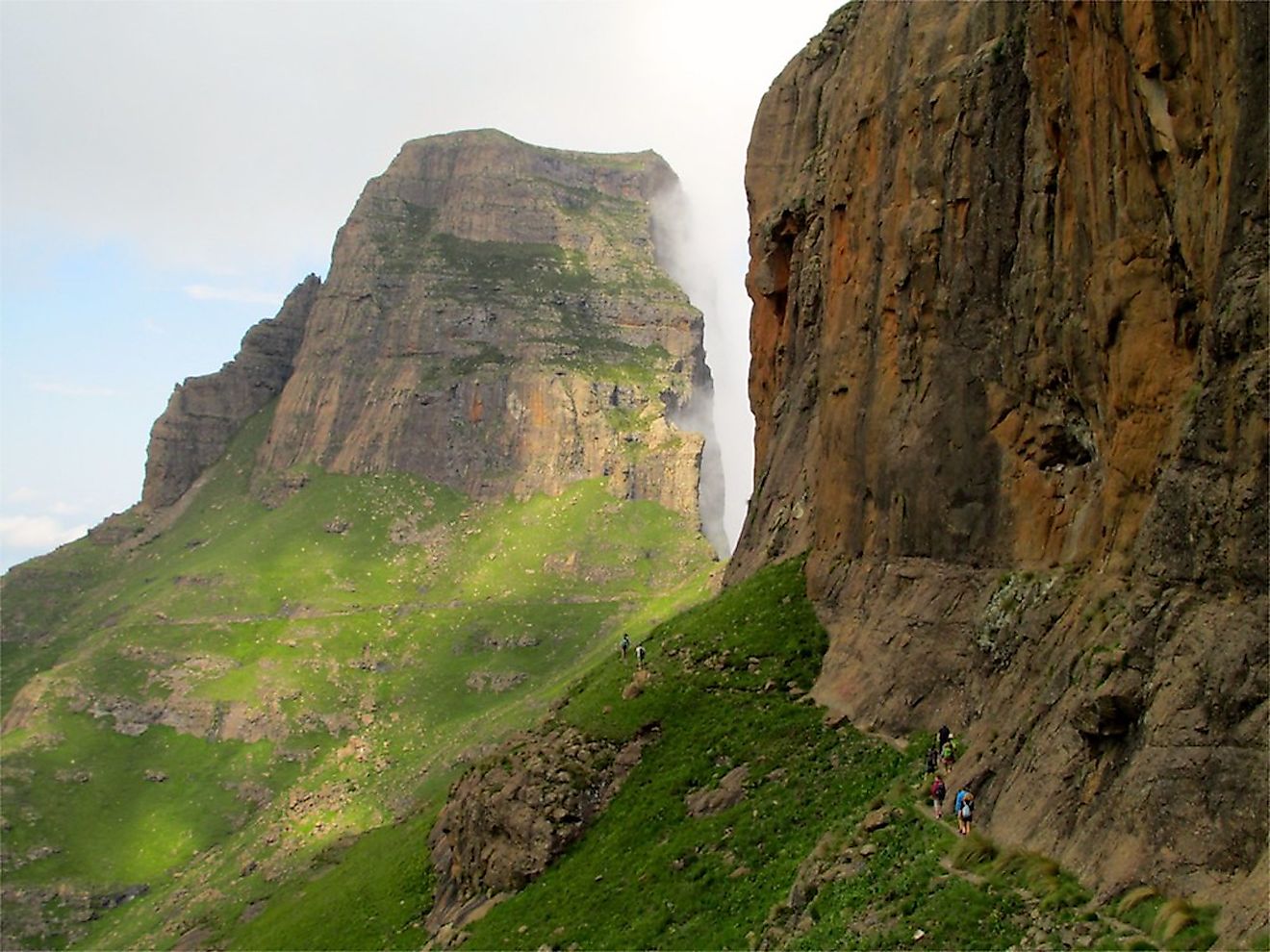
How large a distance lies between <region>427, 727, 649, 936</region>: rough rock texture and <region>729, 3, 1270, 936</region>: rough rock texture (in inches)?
431

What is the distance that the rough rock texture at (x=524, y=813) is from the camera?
45.6 m

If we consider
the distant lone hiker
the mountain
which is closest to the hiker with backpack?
the distant lone hiker

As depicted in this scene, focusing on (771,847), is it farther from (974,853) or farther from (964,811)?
(974,853)

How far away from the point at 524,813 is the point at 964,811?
79.9 feet

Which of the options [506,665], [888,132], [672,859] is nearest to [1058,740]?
[672,859]

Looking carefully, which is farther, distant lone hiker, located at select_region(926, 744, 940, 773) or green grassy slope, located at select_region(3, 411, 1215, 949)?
distant lone hiker, located at select_region(926, 744, 940, 773)

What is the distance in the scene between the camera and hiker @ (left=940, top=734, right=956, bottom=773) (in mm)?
31188

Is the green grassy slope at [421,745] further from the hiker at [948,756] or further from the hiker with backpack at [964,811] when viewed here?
the hiker at [948,756]

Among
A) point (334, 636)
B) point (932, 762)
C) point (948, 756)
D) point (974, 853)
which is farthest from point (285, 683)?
point (974, 853)

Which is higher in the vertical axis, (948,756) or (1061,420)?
(1061,420)

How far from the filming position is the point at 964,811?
2714 cm

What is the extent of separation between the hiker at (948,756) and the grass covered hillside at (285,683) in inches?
1155

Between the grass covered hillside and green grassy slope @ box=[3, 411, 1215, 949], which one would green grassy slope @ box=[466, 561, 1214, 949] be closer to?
green grassy slope @ box=[3, 411, 1215, 949]

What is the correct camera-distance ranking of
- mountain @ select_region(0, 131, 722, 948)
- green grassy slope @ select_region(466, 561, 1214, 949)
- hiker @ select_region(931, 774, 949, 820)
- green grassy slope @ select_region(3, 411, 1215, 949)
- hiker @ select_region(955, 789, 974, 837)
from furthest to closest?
1. mountain @ select_region(0, 131, 722, 948)
2. green grassy slope @ select_region(3, 411, 1215, 949)
3. hiker @ select_region(931, 774, 949, 820)
4. hiker @ select_region(955, 789, 974, 837)
5. green grassy slope @ select_region(466, 561, 1214, 949)
